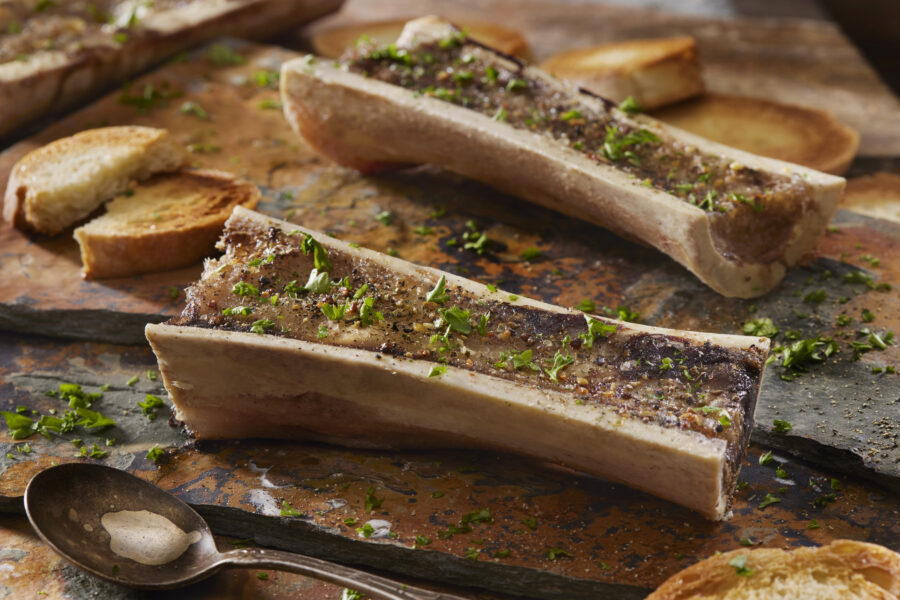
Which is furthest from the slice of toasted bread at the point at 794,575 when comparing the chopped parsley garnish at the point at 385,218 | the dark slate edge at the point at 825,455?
the chopped parsley garnish at the point at 385,218

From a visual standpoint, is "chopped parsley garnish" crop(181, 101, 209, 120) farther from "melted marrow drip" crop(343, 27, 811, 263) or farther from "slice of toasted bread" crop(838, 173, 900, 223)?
"slice of toasted bread" crop(838, 173, 900, 223)

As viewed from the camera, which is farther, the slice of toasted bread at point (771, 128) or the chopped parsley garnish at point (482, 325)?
the slice of toasted bread at point (771, 128)

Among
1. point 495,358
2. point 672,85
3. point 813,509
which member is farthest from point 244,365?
point 672,85

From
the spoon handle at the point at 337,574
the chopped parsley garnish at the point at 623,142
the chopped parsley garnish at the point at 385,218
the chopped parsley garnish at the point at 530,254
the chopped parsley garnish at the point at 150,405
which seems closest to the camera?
the spoon handle at the point at 337,574

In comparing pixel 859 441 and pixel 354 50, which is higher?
pixel 354 50

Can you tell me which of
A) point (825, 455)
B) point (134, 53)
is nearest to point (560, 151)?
point (825, 455)

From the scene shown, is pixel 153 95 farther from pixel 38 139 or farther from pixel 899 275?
pixel 899 275

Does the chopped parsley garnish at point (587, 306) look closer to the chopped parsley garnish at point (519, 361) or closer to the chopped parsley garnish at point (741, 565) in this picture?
the chopped parsley garnish at point (519, 361)
